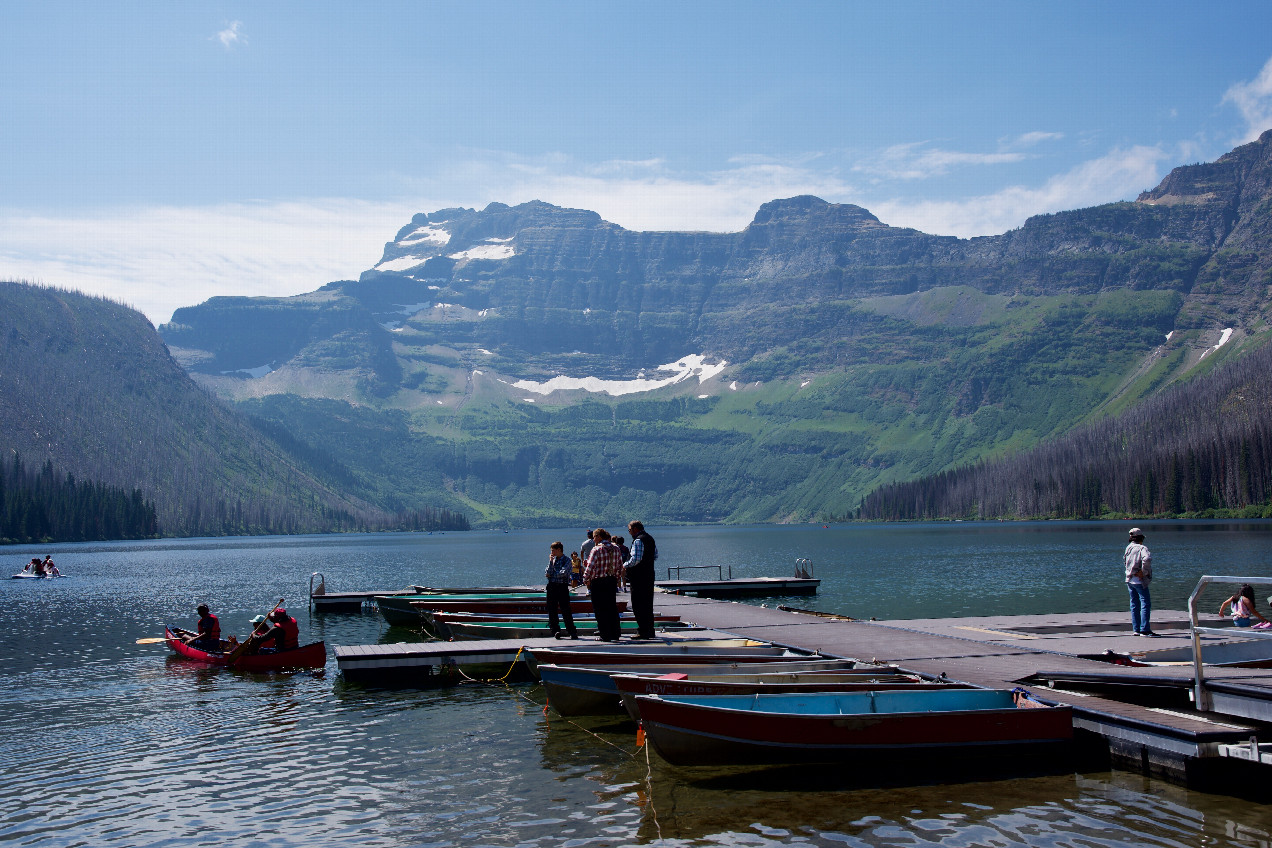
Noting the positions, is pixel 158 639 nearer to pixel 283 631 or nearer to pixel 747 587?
pixel 283 631

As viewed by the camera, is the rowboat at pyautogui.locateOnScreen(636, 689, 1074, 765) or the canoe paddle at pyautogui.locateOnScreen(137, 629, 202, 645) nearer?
the rowboat at pyautogui.locateOnScreen(636, 689, 1074, 765)

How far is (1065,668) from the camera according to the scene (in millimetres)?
23781

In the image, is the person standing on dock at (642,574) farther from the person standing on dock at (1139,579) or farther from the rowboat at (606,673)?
the person standing on dock at (1139,579)

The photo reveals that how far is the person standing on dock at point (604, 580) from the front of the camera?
28.3m

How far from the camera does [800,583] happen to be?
229 ft

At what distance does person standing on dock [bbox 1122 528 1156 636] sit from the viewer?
93.8 feet

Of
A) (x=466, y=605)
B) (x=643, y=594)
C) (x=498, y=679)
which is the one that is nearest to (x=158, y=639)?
(x=466, y=605)

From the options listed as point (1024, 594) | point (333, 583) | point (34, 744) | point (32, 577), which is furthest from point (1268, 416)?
point (34, 744)

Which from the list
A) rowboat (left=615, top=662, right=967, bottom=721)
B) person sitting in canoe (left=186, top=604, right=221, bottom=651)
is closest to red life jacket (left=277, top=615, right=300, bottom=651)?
person sitting in canoe (left=186, top=604, right=221, bottom=651)

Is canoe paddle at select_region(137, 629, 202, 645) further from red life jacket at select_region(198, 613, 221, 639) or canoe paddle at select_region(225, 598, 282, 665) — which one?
canoe paddle at select_region(225, 598, 282, 665)

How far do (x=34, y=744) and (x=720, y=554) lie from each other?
4849 inches

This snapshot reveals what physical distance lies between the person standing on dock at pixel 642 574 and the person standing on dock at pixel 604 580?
0.46m

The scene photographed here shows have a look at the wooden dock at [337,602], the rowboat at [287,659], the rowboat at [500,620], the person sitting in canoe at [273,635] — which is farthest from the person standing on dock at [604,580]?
the wooden dock at [337,602]

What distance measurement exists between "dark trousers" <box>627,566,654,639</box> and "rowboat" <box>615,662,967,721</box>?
232 inches
